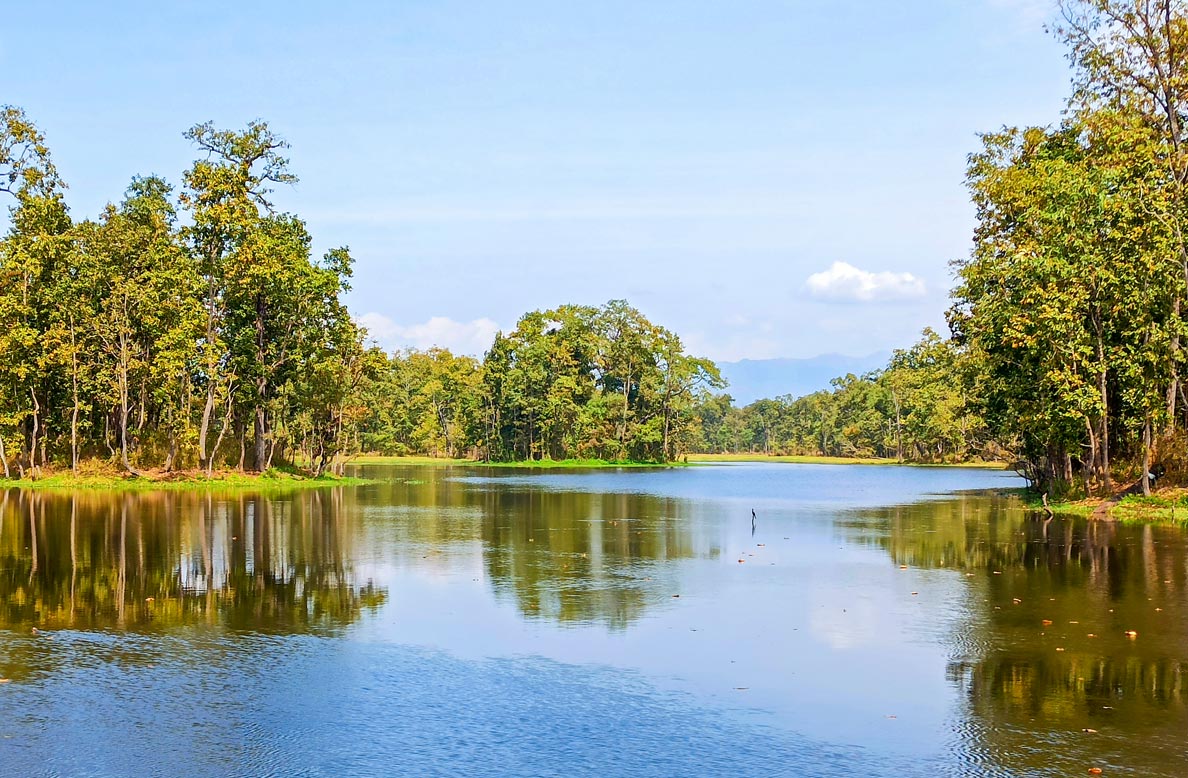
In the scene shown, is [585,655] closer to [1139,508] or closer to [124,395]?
[1139,508]

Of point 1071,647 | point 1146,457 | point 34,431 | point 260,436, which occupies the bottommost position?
point 1071,647

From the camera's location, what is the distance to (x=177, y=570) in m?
21.1

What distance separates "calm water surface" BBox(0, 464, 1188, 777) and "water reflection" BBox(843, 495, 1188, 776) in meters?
0.06

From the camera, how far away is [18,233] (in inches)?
2217

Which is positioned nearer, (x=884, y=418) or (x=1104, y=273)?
(x=1104, y=273)

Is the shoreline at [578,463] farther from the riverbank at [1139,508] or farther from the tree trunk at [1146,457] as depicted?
the tree trunk at [1146,457]

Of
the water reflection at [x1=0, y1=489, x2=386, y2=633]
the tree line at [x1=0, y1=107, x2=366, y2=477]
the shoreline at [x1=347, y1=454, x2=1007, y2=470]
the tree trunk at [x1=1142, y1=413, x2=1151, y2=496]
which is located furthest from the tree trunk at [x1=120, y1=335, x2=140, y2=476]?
the tree trunk at [x1=1142, y1=413, x2=1151, y2=496]

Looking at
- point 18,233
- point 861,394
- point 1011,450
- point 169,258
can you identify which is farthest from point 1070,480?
point 861,394

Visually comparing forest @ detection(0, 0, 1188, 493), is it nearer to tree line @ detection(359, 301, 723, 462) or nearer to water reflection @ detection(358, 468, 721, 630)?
water reflection @ detection(358, 468, 721, 630)

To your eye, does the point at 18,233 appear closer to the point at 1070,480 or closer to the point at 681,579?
the point at 681,579

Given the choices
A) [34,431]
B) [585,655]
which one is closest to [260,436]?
[34,431]

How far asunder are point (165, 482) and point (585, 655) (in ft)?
143

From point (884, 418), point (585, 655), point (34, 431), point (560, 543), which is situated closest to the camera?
point (585, 655)

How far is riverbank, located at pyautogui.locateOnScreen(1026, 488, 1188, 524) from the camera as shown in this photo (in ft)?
111
